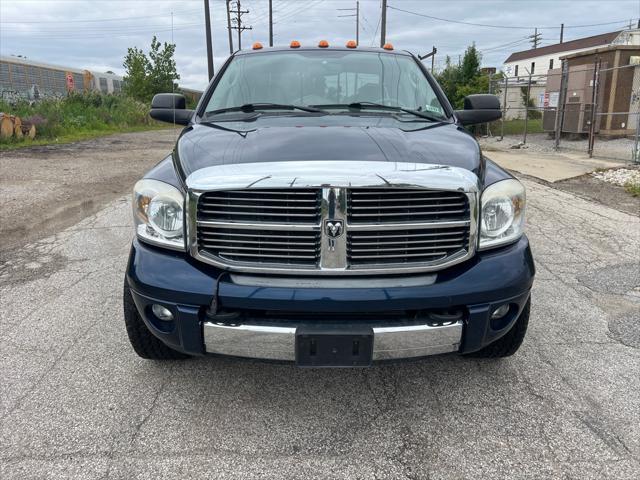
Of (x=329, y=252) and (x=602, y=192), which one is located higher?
(x=329, y=252)

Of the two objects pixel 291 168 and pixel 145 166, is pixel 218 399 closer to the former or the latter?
pixel 291 168

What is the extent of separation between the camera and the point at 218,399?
2643mm

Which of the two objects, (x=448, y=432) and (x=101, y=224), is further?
(x=101, y=224)

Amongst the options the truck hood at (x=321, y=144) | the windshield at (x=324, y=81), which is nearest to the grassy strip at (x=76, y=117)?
the windshield at (x=324, y=81)

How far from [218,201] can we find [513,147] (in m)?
15.6

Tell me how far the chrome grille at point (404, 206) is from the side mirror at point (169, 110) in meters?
2.11

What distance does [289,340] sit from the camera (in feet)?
7.00

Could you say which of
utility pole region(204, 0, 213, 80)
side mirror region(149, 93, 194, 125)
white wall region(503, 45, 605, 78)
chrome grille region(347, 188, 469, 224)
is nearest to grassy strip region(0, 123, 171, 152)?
utility pole region(204, 0, 213, 80)

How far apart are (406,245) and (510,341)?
99 cm

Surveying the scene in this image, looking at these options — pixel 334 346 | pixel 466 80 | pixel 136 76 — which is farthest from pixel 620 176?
pixel 136 76

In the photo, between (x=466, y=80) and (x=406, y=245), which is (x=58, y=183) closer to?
(x=406, y=245)

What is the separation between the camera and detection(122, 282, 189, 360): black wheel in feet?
8.64

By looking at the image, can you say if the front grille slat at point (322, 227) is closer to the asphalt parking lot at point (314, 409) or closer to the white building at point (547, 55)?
the asphalt parking lot at point (314, 409)

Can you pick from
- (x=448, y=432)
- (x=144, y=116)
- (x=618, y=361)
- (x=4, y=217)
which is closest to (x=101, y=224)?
(x=4, y=217)
